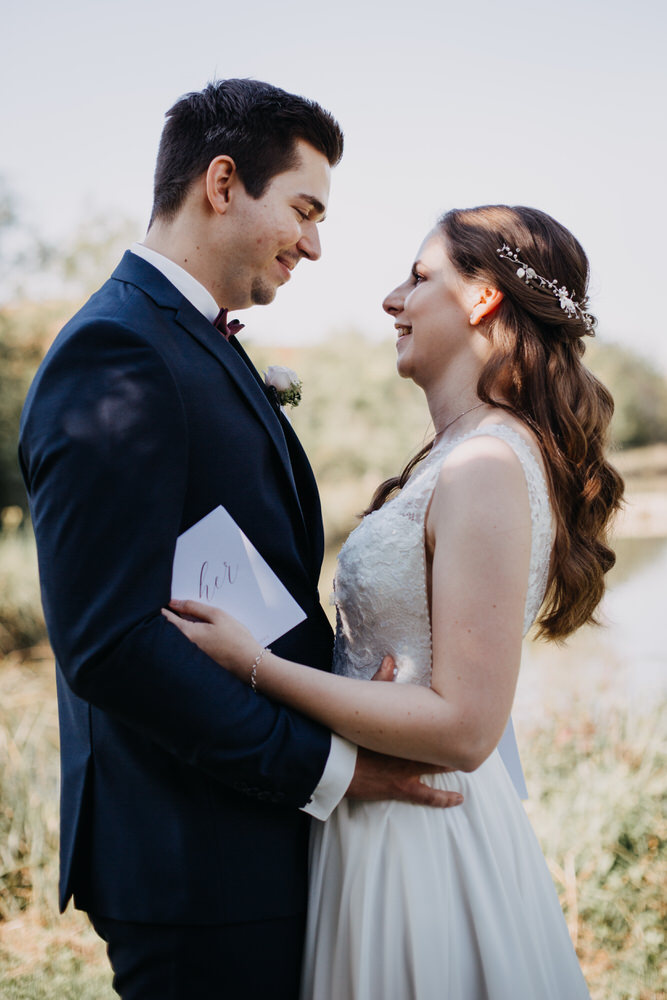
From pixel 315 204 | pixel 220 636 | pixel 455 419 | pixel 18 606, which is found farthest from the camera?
pixel 18 606

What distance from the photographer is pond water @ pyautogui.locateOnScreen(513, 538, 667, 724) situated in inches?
235

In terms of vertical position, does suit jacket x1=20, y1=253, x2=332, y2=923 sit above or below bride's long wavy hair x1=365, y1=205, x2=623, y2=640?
below

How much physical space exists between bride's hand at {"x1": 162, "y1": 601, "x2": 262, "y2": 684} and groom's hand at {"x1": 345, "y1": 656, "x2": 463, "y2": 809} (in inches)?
13.5

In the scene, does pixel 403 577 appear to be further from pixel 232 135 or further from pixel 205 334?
pixel 232 135

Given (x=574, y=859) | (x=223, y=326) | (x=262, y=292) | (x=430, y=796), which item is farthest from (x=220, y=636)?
(x=574, y=859)

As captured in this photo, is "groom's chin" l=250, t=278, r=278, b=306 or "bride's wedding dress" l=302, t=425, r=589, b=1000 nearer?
"bride's wedding dress" l=302, t=425, r=589, b=1000

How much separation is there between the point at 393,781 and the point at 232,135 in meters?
1.55

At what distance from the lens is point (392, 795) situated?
1.84 meters

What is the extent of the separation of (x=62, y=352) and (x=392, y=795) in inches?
46.0

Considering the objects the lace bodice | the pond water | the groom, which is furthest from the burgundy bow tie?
the pond water

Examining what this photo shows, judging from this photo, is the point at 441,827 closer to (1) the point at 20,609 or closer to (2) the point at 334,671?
(2) the point at 334,671

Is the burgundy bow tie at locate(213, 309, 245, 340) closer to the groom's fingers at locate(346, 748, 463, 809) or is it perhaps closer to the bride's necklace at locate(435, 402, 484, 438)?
the bride's necklace at locate(435, 402, 484, 438)

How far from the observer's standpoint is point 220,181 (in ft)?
6.45

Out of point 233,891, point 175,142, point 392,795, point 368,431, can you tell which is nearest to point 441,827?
point 392,795
